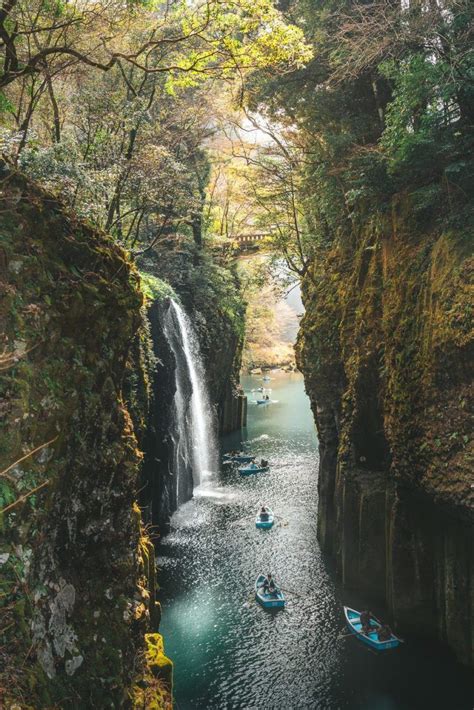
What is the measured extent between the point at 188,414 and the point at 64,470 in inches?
902

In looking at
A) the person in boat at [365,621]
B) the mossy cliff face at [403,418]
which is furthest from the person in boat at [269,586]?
the person in boat at [365,621]

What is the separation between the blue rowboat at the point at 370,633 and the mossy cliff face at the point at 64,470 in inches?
341

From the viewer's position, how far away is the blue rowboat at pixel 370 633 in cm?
1389

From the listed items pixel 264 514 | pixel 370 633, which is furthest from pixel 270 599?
pixel 264 514

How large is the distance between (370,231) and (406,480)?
9423mm

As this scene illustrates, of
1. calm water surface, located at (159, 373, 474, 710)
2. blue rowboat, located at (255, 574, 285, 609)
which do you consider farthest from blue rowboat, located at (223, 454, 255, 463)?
blue rowboat, located at (255, 574, 285, 609)

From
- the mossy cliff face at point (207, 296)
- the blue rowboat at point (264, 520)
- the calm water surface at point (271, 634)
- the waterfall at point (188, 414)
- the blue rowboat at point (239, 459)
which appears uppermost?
the mossy cliff face at point (207, 296)

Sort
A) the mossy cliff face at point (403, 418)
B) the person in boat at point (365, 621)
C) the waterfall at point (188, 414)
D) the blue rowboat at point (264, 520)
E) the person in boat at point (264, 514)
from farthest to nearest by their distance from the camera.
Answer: the waterfall at point (188, 414) < the person in boat at point (264, 514) < the blue rowboat at point (264, 520) < the person in boat at point (365, 621) < the mossy cliff face at point (403, 418)

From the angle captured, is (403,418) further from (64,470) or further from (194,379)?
(194,379)

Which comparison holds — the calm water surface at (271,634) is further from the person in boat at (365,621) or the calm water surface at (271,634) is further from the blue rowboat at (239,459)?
the blue rowboat at (239,459)

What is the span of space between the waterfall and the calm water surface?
9.42ft

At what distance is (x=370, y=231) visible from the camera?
60.2ft

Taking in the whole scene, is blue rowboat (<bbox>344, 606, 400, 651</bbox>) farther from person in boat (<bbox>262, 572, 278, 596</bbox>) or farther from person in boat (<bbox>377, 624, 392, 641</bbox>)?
person in boat (<bbox>262, 572, 278, 596</bbox>)

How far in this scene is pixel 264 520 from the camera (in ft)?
75.0
